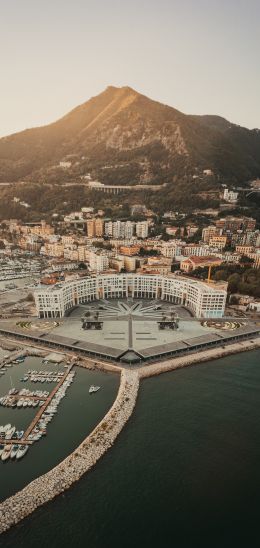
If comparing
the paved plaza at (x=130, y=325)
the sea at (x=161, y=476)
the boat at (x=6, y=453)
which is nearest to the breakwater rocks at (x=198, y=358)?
the sea at (x=161, y=476)

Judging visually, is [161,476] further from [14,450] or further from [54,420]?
[14,450]

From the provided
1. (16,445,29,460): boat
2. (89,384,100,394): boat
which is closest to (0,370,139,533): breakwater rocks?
(89,384,100,394): boat

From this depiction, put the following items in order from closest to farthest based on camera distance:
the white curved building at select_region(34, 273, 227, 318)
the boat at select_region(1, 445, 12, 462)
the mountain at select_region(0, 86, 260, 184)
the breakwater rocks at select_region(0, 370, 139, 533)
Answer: the breakwater rocks at select_region(0, 370, 139, 533) < the boat at select_region(1, 445, 12, 462) < the white curved building at select_region(34, 273, 227, 318) < the mountain at select_region(0, 86, 260, 184)

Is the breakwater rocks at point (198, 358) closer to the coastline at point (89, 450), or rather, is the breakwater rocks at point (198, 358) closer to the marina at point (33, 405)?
the coastline at point (89, 450)

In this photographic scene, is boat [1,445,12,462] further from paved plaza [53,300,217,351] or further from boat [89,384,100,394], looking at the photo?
paved plaza [53,300,217,351]

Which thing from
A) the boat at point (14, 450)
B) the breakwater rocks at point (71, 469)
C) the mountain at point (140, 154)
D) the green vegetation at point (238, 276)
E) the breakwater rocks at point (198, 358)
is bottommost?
the breakwater rocks at point (198, 358)

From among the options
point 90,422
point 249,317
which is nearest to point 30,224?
point 249,317
